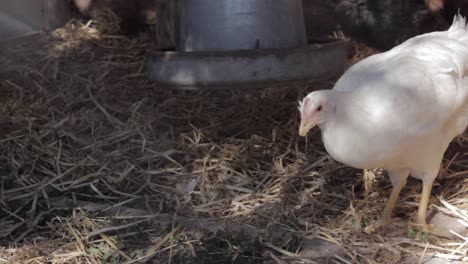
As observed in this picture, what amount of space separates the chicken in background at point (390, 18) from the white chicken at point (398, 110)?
156 cm

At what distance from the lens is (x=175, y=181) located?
384cm

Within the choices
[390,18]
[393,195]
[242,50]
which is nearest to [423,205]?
[393,195]

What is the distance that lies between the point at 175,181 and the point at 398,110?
54.6 inches

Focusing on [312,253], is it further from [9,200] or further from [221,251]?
[9,200]

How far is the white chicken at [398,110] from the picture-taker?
114 inches

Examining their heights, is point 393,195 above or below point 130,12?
below

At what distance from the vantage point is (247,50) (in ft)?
10.8

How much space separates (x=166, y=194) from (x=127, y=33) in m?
2.25

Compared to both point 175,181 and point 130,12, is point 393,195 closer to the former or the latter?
point 175,181

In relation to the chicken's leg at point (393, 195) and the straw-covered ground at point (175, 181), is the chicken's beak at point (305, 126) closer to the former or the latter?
the straw-covered ground at point (175, 181)

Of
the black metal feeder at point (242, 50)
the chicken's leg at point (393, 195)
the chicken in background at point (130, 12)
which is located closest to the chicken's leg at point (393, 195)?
the chicken's leg at point (393, 195)

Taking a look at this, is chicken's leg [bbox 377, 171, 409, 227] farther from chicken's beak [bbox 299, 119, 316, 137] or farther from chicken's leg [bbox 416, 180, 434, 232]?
chicken's beak [bbox 299, 119, 316, 137]

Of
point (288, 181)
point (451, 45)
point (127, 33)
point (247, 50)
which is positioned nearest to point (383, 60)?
point (451, 45)

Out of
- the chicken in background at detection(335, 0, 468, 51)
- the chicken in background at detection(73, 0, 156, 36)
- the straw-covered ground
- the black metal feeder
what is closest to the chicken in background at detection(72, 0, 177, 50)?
the chicken in background at detection(73, 0, 156, 36)
